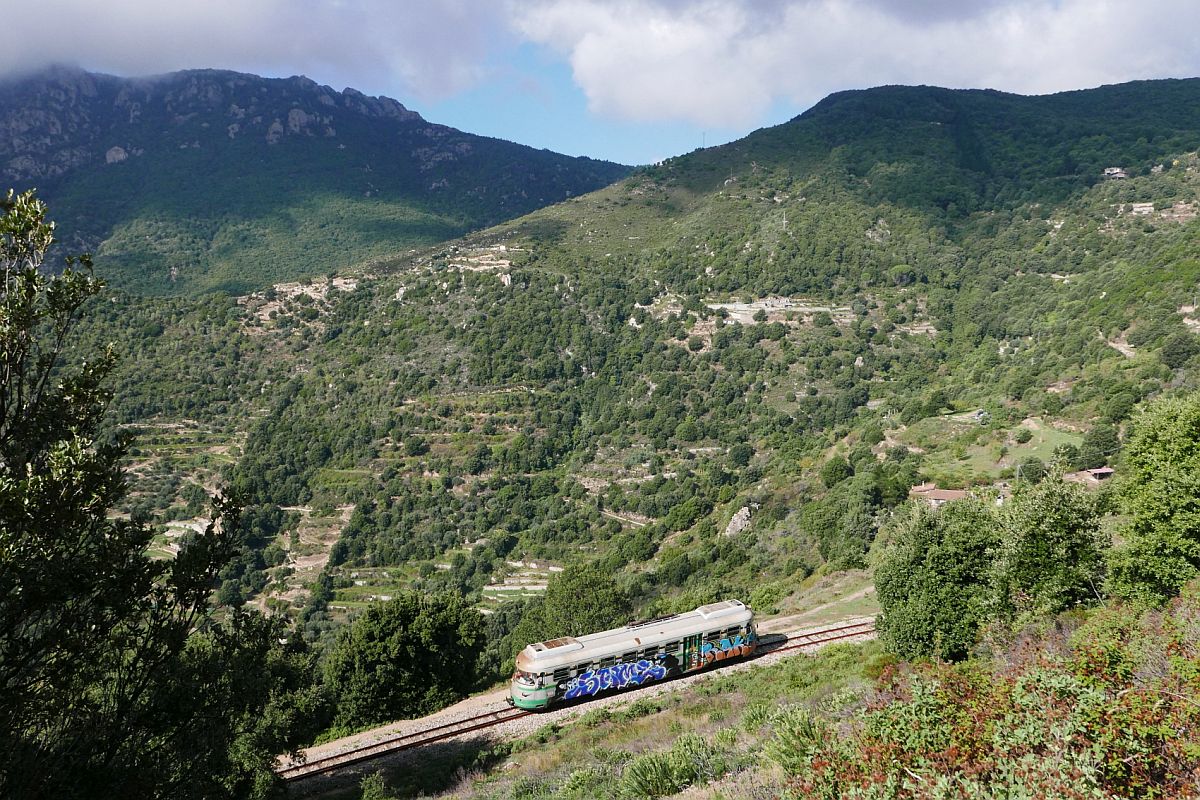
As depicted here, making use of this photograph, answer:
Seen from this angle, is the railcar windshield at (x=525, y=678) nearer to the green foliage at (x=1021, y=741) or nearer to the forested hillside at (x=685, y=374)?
the forested hillside at (x=685, y=374)

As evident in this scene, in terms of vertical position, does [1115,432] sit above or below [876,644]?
above

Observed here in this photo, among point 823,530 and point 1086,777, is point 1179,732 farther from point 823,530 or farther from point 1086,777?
point 823,530

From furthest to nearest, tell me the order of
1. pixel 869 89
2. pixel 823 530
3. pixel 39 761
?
pixel 869 89 → pixel 823 530 → pixel 39 761

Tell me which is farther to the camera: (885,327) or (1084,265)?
(885,327)

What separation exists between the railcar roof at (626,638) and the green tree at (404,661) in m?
6.35

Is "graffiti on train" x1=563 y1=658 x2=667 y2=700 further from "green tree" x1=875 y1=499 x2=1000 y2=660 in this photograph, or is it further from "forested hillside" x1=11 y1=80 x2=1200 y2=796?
"forested hillside" x1=11 y1=80 x2=1200 y2=796

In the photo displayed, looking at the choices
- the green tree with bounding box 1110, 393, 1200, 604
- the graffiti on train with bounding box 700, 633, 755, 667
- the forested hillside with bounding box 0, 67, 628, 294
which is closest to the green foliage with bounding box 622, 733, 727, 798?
the green tree with bounding box 1110, 393, 1200, 604

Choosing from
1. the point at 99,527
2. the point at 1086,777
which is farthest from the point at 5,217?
the point at 1086,777

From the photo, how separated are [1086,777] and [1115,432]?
1457 inches

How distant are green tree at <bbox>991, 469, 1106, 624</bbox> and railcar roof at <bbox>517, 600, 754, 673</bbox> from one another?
848cm

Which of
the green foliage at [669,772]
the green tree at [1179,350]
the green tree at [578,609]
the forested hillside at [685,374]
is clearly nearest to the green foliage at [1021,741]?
the green foliage at [669,772]

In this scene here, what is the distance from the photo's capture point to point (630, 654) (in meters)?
20.5

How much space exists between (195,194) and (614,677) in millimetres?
188332

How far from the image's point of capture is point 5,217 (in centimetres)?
689
